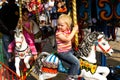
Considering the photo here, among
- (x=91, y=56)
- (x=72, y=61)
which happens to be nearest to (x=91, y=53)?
(x=91, y=56)

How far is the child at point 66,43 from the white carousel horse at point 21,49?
116cm

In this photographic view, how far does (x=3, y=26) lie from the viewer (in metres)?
6.98

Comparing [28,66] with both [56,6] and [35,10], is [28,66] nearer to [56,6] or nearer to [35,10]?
[35,10]

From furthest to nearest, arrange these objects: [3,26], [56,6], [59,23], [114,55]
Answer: [114,55], [56,6], [3,26], [59,23]

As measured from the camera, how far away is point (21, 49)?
637 centimetres

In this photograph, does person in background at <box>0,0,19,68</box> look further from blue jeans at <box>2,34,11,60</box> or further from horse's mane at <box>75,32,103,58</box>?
horse's mane at <box>75,32,103,58</box>

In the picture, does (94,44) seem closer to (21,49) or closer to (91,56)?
(91,56)

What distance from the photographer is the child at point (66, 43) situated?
5211 mm

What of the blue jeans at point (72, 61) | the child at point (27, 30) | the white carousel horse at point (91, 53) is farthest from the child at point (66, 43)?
the child at point (27, 30)

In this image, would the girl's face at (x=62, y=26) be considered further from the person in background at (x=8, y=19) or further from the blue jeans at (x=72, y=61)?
the person in background at (x=8, y=19)

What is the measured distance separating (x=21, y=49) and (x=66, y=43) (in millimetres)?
1356

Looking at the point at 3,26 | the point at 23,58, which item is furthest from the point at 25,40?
the point at 3,26

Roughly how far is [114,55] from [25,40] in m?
3.86

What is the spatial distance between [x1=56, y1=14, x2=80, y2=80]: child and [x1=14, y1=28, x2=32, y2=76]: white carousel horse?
1164 mm
